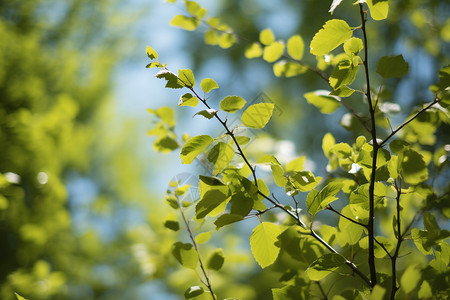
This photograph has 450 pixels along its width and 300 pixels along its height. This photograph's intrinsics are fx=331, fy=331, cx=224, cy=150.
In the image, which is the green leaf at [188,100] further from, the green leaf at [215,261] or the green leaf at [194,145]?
the green leaf at [215,261]

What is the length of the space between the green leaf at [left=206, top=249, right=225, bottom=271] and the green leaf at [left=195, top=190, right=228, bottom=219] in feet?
0.50

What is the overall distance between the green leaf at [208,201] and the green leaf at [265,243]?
57 millimetres

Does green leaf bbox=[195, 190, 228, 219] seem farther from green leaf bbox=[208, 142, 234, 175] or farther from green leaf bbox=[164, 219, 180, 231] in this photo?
green leaf bbox=[164, 219, 180, 231]

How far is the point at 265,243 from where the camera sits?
353mm

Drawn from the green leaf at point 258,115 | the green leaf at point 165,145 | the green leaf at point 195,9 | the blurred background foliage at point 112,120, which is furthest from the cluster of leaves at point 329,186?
the blurred background foliage at point 112,120

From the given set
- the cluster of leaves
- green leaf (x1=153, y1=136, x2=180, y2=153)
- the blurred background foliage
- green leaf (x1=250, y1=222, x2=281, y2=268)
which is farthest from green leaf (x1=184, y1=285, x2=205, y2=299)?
the blurred background foliage

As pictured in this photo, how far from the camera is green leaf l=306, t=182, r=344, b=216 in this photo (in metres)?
0.34

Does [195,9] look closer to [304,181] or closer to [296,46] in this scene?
[296,46]

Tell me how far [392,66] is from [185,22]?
359 mm

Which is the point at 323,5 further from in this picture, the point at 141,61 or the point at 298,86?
the point at 141,61

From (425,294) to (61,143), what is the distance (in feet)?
5.20

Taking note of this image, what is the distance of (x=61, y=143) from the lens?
1.56 m

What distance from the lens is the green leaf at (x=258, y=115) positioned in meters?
0.32

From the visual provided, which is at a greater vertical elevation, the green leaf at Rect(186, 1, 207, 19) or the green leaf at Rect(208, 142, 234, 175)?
the green leaf at Rect(186, 1, 207, 19)
